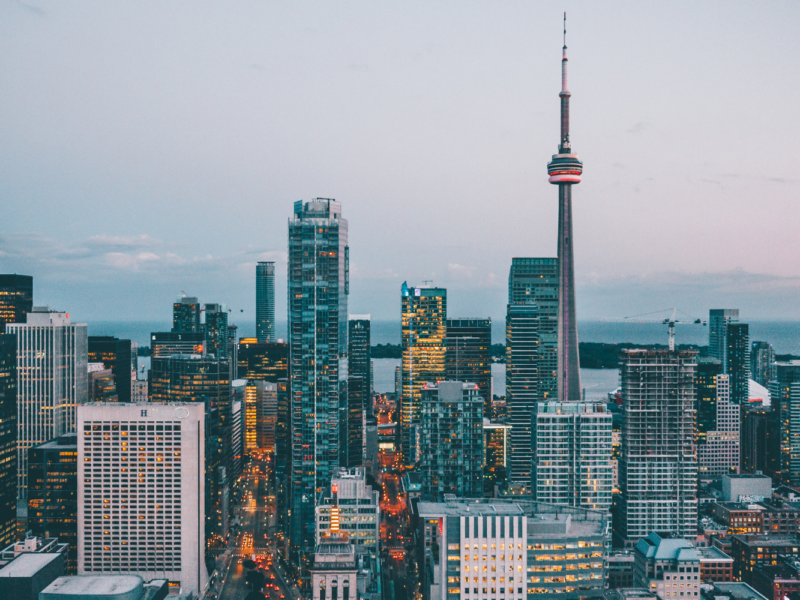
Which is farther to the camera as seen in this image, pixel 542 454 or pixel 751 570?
pixel 542 454

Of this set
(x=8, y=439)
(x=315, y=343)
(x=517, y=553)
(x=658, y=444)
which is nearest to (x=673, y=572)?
(x=517, y=553)

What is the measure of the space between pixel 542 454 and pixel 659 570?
1112 inches

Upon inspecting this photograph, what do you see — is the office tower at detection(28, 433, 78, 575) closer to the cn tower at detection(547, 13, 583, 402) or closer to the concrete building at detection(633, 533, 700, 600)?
the concrete building at detection(633, 533, 700, 600)

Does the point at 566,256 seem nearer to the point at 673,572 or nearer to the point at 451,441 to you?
the point at 451,441

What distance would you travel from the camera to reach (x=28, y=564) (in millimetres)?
95000

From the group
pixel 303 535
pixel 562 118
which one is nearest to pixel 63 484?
pixel 303 535

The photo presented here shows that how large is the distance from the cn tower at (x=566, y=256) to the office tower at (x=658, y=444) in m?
44.0

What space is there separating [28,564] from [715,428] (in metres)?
157

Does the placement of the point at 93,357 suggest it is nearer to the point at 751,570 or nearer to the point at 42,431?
the point at 42,431

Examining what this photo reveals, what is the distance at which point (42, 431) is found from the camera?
150 meters

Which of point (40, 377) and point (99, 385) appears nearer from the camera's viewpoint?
point (40, 377)

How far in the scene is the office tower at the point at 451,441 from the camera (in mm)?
141375

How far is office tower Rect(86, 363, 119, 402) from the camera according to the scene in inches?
6671

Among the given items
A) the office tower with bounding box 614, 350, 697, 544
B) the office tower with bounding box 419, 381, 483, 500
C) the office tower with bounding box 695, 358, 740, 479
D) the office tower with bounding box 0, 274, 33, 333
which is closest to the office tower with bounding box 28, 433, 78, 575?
the office tower with bounding box 419, 381, 483, 500
